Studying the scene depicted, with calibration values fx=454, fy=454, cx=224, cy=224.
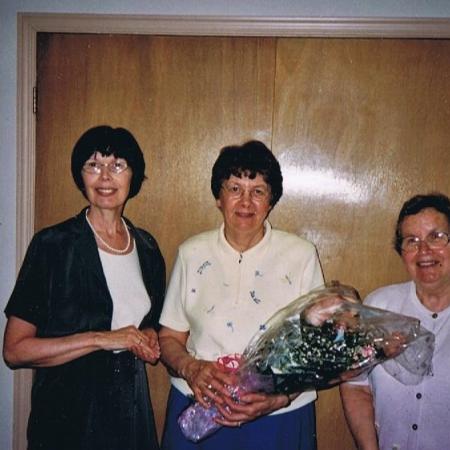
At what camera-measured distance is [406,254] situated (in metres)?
1.70

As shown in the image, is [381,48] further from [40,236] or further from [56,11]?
[40,236]

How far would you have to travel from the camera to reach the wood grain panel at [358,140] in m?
2.21

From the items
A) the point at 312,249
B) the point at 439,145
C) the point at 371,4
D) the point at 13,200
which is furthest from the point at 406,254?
the point at 13,200

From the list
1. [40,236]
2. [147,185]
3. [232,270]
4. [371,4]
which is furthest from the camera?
[147,185]

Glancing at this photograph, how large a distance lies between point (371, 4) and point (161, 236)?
1.52 metres

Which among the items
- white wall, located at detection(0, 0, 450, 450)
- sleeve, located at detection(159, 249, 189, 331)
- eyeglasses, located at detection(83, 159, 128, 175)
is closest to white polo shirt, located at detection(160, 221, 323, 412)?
sleeve, located at detection(159, 249, 189, 331)

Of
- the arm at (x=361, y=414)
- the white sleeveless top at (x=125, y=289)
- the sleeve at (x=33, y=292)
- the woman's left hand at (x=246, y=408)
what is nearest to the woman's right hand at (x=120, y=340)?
the white sleeveless top at (x=125, y=289)

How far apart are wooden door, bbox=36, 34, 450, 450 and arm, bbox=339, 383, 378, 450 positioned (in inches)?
26.4

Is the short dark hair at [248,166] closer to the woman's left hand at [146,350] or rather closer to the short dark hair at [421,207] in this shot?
the short dark hair at [421,207]

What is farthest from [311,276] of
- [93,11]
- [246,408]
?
[93,11]

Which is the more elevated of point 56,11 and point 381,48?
point 56,11

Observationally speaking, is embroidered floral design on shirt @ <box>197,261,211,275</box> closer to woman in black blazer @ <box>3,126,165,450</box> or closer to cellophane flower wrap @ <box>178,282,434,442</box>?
woman in black blazer @ <box>3,126,165,450</box>

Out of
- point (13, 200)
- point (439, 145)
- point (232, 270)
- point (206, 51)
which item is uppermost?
point (206, 51)

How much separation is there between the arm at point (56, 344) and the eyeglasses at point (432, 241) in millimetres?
1029
